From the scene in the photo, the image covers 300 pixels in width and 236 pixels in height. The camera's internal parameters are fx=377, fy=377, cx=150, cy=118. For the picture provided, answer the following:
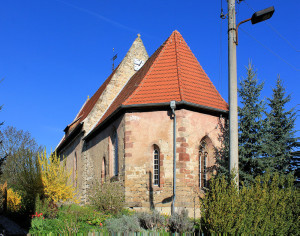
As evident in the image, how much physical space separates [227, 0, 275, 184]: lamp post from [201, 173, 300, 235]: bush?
1.74ft

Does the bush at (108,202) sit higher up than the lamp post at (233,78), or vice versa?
the lamp post at (233,78)

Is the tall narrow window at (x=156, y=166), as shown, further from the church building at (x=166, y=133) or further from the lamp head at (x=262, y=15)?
the lamp head at (x=262, y=15)

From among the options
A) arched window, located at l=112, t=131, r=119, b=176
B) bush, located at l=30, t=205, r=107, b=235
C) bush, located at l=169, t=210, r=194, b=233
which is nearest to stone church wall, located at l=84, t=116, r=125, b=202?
arched window, located at l=112, t=131, r=119, b=176

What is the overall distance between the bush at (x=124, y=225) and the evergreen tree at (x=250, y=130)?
5.49 meters

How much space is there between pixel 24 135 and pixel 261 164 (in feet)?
103

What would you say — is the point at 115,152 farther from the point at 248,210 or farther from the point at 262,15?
the point at 262,15

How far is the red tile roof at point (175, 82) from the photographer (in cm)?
1739

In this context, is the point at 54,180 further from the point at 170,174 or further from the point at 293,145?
the point at 293,145

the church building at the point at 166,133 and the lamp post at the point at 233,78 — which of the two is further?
the church building at the point at 166,133

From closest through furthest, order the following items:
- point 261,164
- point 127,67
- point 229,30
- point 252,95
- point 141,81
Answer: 1. point 229,30
2. point 261,164
3. point 252,95
4. point 141,81
5. point 127,67

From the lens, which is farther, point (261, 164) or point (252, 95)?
point (252, 95)

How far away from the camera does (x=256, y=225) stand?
9289mm

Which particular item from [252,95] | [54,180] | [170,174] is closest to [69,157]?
[54,180]

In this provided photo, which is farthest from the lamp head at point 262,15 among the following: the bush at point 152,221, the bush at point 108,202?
the bush at point 108,202
